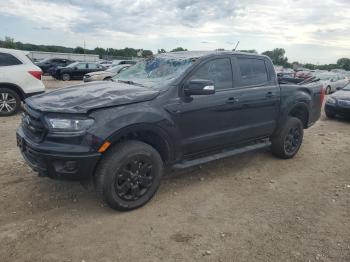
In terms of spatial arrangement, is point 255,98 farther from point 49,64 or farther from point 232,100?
point 49,64

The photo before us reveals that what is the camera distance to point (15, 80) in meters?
8.71

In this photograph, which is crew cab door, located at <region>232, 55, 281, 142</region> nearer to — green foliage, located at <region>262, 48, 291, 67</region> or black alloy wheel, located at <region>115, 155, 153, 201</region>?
black alloy wheel, located at <region>115, 155, 153, 201</region>

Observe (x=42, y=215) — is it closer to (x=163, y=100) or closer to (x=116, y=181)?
(x=116, y=181)

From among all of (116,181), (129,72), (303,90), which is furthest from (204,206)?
(303,90)

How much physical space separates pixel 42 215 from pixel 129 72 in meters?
2.36

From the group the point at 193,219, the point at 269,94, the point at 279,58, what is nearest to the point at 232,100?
the point at 269,94

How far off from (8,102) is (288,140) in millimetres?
7131

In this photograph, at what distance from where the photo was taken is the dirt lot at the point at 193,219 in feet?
9.99

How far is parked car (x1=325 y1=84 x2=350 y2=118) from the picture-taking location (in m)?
9.80

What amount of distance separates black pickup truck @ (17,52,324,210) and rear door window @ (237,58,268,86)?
0.05 ft

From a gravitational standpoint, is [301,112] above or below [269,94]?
below

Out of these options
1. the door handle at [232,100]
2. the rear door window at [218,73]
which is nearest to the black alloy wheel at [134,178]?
the rear door window at [218,73]

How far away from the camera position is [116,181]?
3.54 metres

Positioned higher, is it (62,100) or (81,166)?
(62,100)
